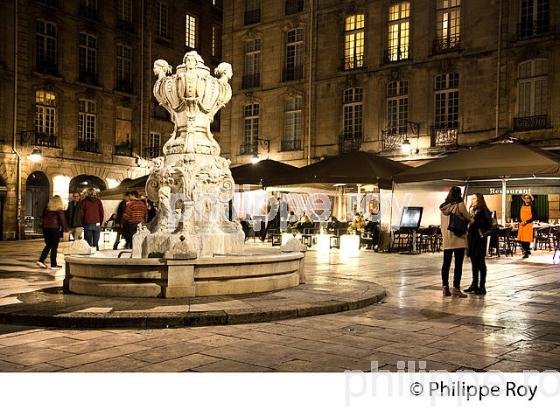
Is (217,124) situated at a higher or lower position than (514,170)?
higher

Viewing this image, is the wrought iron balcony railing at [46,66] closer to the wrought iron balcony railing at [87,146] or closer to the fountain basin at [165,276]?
the wrought iron balcony railing at [87,146]

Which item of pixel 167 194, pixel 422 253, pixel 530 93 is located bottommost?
pixel 422 253

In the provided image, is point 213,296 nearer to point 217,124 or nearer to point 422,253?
point 422,253

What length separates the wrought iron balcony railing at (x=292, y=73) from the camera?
28406mm

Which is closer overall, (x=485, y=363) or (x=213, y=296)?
(x=485, y=363)

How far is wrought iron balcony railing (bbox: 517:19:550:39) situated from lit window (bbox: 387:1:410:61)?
4538 millimetres

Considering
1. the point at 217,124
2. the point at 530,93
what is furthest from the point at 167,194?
the point at 217,124

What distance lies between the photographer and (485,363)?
5.21m

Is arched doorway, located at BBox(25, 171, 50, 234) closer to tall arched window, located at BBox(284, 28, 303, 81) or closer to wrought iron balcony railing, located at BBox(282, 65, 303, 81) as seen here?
wrought iron balcony railing, located at BBox(282, 65, 303, 81)

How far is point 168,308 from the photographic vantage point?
7191 millimetres

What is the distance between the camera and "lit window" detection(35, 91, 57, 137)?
2761 centimetres

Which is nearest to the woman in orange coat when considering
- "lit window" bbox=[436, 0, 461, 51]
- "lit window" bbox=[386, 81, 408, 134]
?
"lit window" bbox=[386, 81, 408, 134]

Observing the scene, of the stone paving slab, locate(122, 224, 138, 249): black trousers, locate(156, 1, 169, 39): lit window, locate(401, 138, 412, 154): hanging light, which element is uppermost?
locate(156, 1, 169, 39): lit window

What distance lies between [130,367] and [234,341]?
1264mm
